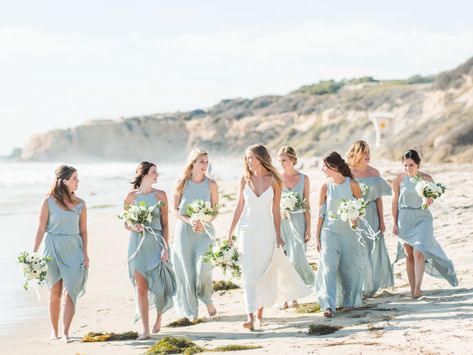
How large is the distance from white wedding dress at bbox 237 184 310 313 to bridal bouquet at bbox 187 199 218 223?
486 mm

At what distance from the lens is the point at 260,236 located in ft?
25.2

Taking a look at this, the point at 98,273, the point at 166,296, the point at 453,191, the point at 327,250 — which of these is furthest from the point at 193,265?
the point at 453,191

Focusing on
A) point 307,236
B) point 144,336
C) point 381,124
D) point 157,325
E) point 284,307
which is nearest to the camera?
point 144,336

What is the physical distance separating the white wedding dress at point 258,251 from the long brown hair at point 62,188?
6.22 feet

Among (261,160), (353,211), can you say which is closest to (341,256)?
(353,211)

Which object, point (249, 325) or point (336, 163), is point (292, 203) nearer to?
point (336, 163)

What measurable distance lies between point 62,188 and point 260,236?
220 cm

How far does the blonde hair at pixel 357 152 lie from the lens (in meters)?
8.84

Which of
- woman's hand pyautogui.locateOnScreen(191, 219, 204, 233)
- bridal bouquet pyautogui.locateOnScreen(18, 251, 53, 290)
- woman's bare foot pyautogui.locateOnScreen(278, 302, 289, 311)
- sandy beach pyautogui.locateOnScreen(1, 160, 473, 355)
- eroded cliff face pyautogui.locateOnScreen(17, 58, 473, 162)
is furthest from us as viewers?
eroded cliff face pyautogui.locateOnScreen(17, 58, 473, 162)

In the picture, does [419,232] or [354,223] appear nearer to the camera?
[354,223]

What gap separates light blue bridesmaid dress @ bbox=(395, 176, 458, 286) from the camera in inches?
336

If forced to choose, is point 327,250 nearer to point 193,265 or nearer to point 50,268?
point 193,265

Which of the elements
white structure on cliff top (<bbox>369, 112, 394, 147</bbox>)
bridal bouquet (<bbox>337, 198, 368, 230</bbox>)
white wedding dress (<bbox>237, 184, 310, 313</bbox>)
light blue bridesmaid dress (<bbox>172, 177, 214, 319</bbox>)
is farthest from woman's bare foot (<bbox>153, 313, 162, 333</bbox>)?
white structure on cliff top (<bbox>369, 112, 394, 147</bbox>)

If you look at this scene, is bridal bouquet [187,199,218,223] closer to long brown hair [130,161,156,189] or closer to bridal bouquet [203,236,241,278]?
bridal bouquet [203,236,241,278]
